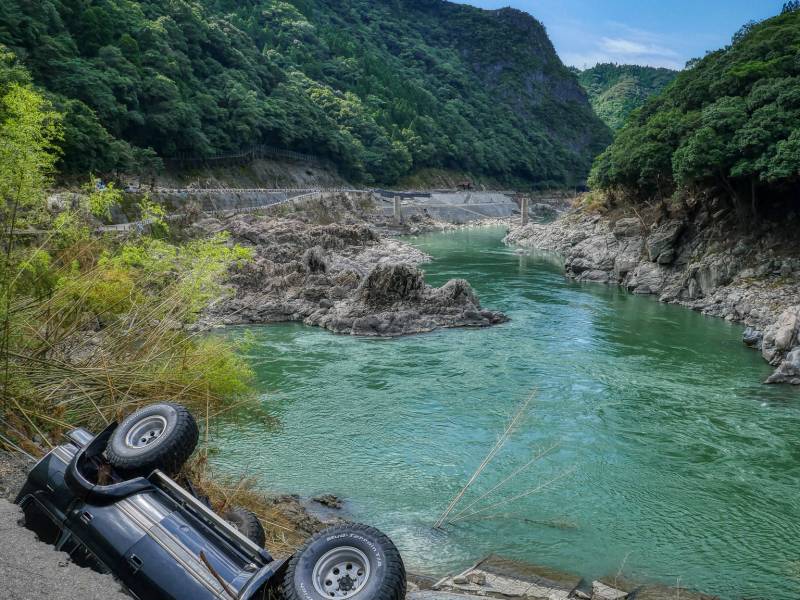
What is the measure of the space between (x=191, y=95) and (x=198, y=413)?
6615 cm

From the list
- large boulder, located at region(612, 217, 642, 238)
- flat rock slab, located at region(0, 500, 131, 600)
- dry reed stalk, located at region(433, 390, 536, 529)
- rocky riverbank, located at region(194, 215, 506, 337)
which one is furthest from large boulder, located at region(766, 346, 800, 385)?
large boulder, located at region(612, 217, 642, 238)

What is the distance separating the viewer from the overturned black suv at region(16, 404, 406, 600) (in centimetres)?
580

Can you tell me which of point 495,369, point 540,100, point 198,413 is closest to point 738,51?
point 495,369

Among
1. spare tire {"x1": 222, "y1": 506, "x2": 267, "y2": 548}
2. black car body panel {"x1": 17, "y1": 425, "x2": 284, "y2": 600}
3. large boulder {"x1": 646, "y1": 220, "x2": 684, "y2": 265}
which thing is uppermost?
large boulder {"x1": 646, "y1": 220, "x2": 684, "y2": 265}

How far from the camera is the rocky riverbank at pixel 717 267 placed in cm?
2502

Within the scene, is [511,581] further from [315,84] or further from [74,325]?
[315,84]

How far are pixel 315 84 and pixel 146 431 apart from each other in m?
107

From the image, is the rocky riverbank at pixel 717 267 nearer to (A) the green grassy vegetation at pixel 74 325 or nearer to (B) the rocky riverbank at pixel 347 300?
(B) the rocky riverbank at pixel 347 300

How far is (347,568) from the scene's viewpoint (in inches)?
A: 237

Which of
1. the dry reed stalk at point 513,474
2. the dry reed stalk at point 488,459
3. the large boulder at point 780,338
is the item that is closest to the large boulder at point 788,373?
the large boulder at point 780,338

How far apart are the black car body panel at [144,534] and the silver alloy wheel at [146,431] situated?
1.86ft

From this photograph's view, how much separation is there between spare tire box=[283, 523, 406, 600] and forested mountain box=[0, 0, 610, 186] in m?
41.6

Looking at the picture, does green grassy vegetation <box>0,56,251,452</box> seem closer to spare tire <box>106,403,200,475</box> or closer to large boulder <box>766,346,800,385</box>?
spare tire <box>106,403,200,475</box>

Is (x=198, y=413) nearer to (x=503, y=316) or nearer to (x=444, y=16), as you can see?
(x=503, y=316)
